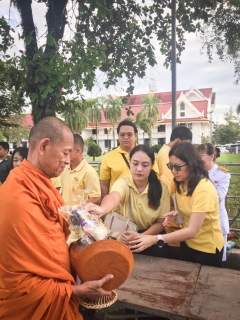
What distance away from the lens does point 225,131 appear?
152 ft

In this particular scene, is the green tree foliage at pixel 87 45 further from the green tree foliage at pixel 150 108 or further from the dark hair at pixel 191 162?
the green tree foliage at pixel 150 108

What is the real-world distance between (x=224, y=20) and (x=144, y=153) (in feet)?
10.9

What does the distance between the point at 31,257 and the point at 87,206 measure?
481 millimetres

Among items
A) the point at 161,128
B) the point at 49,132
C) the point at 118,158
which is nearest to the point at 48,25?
the point at 118,158

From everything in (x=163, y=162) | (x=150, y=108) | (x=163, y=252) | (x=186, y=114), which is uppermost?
(x=150, y=108)

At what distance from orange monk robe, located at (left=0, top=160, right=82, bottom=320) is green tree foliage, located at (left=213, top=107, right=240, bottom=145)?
154 feet

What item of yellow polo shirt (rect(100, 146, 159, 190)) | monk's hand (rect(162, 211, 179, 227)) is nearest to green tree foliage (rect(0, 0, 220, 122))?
yellow polo shirt (rect(100, 146, 159, 190))

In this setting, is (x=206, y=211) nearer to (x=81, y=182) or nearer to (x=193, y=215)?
(x=193, y=215)

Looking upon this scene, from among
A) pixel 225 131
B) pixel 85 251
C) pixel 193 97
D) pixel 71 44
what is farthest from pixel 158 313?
pixel 225 131

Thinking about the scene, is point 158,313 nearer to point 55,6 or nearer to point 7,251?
point 7,251

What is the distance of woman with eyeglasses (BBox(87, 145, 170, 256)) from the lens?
2.42m

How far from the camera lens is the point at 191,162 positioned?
2357 mm

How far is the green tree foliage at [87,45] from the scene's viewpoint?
11.6ft

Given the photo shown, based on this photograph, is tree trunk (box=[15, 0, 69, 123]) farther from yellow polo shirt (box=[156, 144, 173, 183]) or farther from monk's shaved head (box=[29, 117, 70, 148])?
monk's shaved head (box=[29, 117, 70, 148])
